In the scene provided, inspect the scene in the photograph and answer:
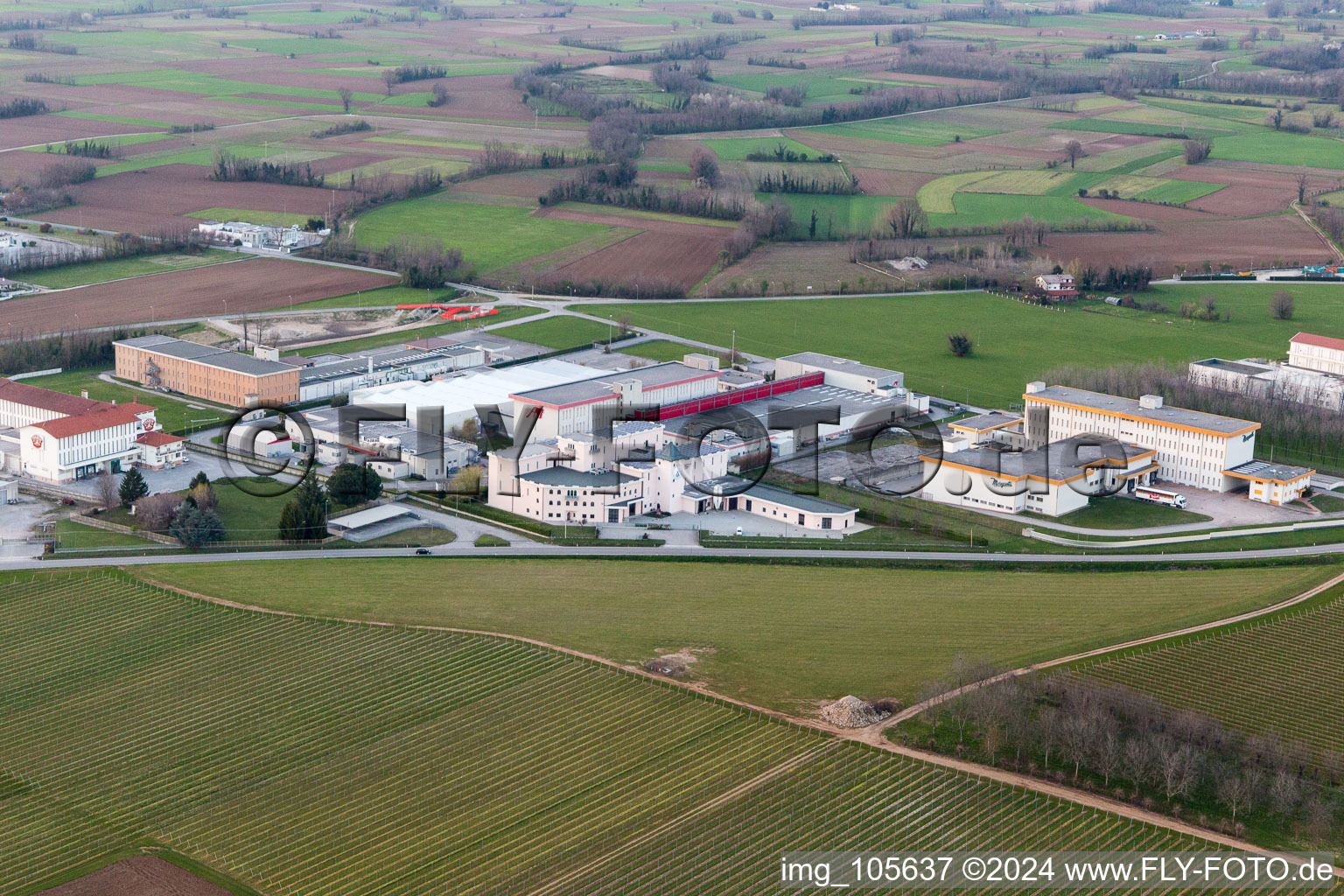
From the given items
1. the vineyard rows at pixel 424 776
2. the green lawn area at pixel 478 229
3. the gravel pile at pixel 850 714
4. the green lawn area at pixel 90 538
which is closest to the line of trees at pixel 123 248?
the green lawn area at pixel 478 229

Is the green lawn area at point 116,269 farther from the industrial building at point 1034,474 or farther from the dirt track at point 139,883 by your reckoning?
the dirt track at point 139,883

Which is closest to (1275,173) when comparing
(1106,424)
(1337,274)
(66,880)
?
(1337,274)

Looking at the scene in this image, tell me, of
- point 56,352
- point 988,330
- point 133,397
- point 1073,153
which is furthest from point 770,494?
point 1073,153

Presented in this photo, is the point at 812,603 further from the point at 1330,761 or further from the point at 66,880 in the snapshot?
the point at 66,880

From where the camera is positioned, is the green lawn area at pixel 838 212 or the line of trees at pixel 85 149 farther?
the line of trees at pixel 85 149

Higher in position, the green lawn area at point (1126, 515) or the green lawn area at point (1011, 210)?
the green lawn area at point (1011, 210)

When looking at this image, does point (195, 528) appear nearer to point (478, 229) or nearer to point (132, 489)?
point (132, 489)
